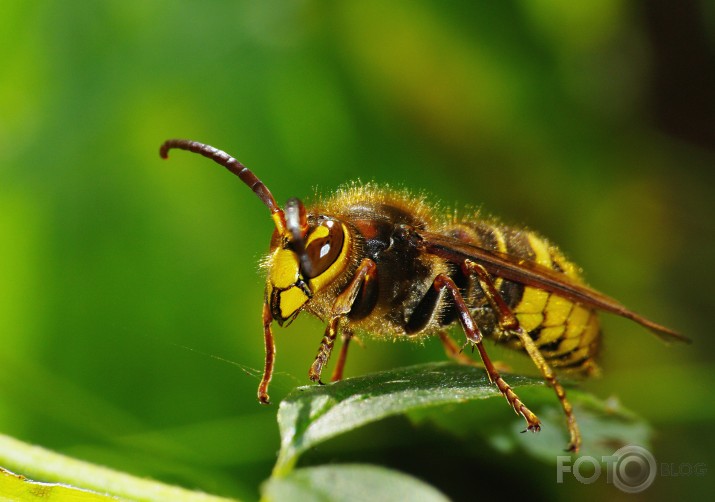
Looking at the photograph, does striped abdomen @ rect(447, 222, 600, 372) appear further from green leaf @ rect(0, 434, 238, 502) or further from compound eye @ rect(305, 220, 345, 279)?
green leaf @ rect(0, 434, 238, 502)

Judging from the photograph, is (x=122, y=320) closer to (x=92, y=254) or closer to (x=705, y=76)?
(x=92, y=254)

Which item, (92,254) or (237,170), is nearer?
(237,170)

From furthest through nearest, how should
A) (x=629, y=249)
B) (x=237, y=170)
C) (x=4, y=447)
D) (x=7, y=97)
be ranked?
1. (x=629, y=249)
2. (x=7, y=97)
3. (x=237, y=170)
4. (x=4, y=447)

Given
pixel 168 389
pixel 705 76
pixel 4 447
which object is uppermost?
pixel 705 76

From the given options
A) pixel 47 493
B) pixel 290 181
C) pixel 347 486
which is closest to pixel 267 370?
pixel 47 493

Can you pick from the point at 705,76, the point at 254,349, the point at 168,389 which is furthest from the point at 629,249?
the point at 168,389

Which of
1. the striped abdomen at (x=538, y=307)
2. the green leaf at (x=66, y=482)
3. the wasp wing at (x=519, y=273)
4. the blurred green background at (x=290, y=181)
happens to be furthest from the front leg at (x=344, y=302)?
the green leaf at (x=66, y=482)

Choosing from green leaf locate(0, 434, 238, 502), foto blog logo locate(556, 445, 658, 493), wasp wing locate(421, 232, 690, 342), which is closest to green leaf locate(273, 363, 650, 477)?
foto blog logo locate(556, 445, 658, 493)

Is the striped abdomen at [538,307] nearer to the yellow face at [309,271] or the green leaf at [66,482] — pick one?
the yellow face at [309,271]

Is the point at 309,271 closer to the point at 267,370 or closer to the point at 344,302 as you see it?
the point at 344,302
